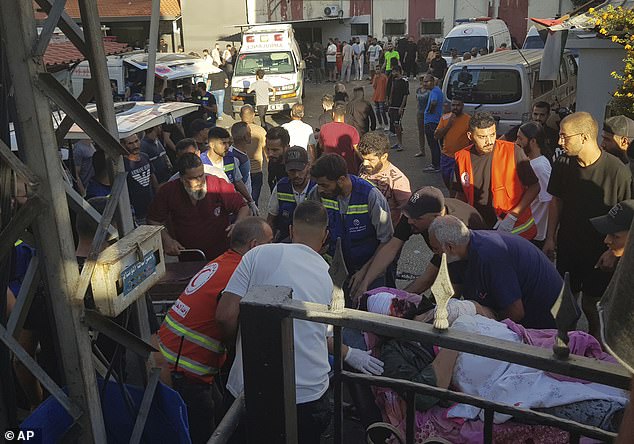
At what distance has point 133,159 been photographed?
6438 millimetres

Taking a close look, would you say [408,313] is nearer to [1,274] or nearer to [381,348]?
[381,348]

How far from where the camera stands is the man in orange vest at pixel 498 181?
5352mm

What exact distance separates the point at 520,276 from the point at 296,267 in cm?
157

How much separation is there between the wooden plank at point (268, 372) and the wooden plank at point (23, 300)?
96 centimetres

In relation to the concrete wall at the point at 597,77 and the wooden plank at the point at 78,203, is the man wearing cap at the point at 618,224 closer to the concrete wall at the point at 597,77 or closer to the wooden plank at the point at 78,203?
the wooden plank at the point at 78,203

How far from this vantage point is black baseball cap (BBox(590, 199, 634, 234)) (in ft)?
11.9

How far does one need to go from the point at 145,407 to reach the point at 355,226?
8.30 feet

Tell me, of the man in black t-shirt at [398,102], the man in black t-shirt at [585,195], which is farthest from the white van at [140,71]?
the man in black t-shirt at [585,195]

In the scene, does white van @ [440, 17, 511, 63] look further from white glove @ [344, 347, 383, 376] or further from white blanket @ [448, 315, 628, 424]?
white glove @ [344, 347, 383, 376]

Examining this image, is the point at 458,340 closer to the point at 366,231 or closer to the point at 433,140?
the point at 366,231

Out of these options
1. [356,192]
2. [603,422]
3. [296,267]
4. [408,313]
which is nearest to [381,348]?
[408,313]

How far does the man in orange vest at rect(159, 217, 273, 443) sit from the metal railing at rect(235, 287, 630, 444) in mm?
1199

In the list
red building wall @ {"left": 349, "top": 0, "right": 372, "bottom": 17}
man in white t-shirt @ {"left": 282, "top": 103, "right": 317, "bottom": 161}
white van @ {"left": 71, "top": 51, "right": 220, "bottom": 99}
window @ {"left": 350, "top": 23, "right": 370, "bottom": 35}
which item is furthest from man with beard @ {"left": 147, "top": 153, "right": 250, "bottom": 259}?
window @ {"left": 350, "top": 23, "right": 370, "bottom": 35}

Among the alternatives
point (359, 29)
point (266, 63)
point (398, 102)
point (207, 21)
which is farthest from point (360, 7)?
point (398, 102)
